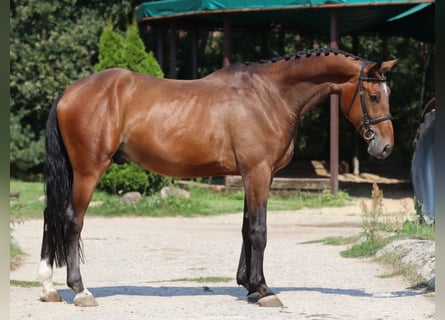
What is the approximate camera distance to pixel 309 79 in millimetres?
5605

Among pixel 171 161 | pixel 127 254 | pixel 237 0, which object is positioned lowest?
pixel 127 254

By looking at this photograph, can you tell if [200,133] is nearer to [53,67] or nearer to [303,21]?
[303,21]

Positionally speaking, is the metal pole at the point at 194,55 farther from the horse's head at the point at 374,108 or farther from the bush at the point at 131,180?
the horse's head at the point at 374,108

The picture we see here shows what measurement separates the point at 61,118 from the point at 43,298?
1273mm

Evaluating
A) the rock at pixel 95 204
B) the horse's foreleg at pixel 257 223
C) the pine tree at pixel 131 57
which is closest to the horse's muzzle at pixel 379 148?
the horse's foreleg at pixel 257 223

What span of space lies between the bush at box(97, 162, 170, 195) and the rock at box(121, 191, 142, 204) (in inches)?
8.8

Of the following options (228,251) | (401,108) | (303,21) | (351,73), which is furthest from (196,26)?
(351,73)

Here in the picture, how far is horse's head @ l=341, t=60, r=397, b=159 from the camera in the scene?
5348 mm

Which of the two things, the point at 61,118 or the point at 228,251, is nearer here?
the point at 61,118

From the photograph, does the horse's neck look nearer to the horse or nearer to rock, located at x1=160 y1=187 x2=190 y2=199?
the horse

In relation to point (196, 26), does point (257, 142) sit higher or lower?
lower

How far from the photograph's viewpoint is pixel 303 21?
1752 centimetres

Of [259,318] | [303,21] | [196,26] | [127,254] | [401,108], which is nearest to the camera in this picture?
[259,318]

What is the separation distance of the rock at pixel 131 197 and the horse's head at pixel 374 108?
882cm
